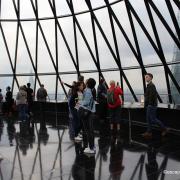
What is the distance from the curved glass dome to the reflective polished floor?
6.76 meters

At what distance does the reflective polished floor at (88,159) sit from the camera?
24.4ft

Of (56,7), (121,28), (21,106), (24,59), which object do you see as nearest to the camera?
(21,106)

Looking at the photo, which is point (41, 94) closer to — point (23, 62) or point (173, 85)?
point (23, 62)

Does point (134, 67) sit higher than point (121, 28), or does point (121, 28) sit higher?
point (121, 28)

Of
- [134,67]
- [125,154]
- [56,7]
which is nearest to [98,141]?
[125,154]

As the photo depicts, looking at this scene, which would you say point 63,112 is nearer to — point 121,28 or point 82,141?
→ point 121,28

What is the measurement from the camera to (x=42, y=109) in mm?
22406

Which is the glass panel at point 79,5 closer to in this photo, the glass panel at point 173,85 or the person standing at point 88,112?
the glass panel at point 173,85

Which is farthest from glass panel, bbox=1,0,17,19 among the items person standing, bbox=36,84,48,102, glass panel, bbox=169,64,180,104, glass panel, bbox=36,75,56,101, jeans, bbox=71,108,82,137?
jeans, bbox=71,108,82,137

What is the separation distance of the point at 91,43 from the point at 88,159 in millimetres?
13672

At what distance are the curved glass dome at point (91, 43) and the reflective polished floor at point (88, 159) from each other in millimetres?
6756

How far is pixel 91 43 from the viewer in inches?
853

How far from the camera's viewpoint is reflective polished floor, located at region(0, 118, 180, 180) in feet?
24.4

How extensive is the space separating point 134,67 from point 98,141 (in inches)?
348
